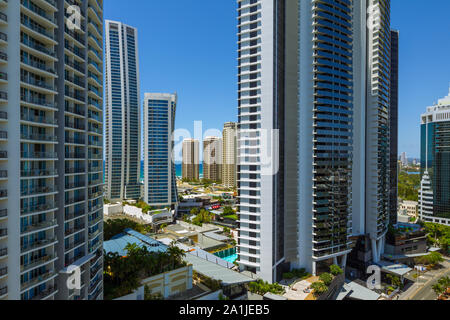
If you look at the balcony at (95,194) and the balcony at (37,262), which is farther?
the balcony at (95,194)

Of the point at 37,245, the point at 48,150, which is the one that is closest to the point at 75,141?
the point at 48,150

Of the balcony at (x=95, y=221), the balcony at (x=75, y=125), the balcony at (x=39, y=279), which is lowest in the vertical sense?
the balcony at (x=39, y=279)

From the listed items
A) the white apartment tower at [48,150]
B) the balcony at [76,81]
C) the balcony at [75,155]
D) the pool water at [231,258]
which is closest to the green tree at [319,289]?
the pool water at [231,258]

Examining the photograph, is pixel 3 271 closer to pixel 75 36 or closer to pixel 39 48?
pixel 39 48

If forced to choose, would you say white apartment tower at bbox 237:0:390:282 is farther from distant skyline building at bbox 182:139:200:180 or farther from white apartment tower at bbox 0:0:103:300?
distant skyline building at bbox 182:139:200:180

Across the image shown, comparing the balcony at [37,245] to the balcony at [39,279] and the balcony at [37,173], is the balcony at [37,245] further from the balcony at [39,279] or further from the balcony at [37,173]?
the balcony at [37,173]
